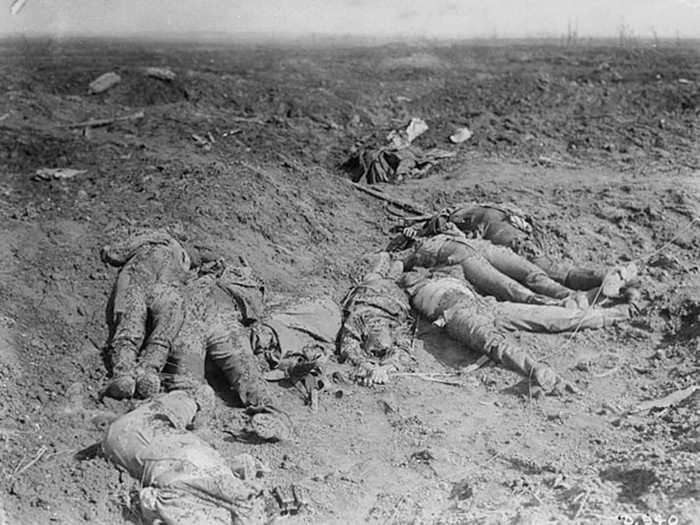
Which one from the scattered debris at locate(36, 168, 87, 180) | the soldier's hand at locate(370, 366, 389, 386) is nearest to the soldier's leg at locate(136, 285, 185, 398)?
the soldier's hand at locate(370, 366, 389, 386)

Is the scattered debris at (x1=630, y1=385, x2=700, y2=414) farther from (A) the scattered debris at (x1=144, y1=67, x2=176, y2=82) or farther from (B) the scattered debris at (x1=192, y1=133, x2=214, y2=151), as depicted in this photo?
(A) the scattered debris at (x1=144, y1=67, x2=176, y2=82)

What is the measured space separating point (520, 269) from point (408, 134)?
4922 millimetres

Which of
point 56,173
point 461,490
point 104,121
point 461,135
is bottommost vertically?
point 461,490

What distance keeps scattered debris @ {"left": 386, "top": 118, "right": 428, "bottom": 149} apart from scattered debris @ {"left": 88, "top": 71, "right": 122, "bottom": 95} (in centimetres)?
512

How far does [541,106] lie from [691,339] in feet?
22.9

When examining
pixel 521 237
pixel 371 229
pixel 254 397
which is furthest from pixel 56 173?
pixel 521 237

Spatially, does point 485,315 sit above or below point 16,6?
below

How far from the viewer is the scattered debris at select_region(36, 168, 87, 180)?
9375mm

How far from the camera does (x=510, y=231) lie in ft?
25.7

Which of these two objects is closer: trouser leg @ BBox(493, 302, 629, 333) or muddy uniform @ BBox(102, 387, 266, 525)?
muddy uniform @ BBox(102, 387, 266, 525)

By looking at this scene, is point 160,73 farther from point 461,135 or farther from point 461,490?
point 461,490

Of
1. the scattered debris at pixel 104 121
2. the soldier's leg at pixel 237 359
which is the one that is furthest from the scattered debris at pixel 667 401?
the scattered debris at pixel 104 121

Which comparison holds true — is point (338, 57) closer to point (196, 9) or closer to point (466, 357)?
point (196, 9)

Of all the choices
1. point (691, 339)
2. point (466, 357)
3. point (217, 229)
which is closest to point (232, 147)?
point (217, 229)
